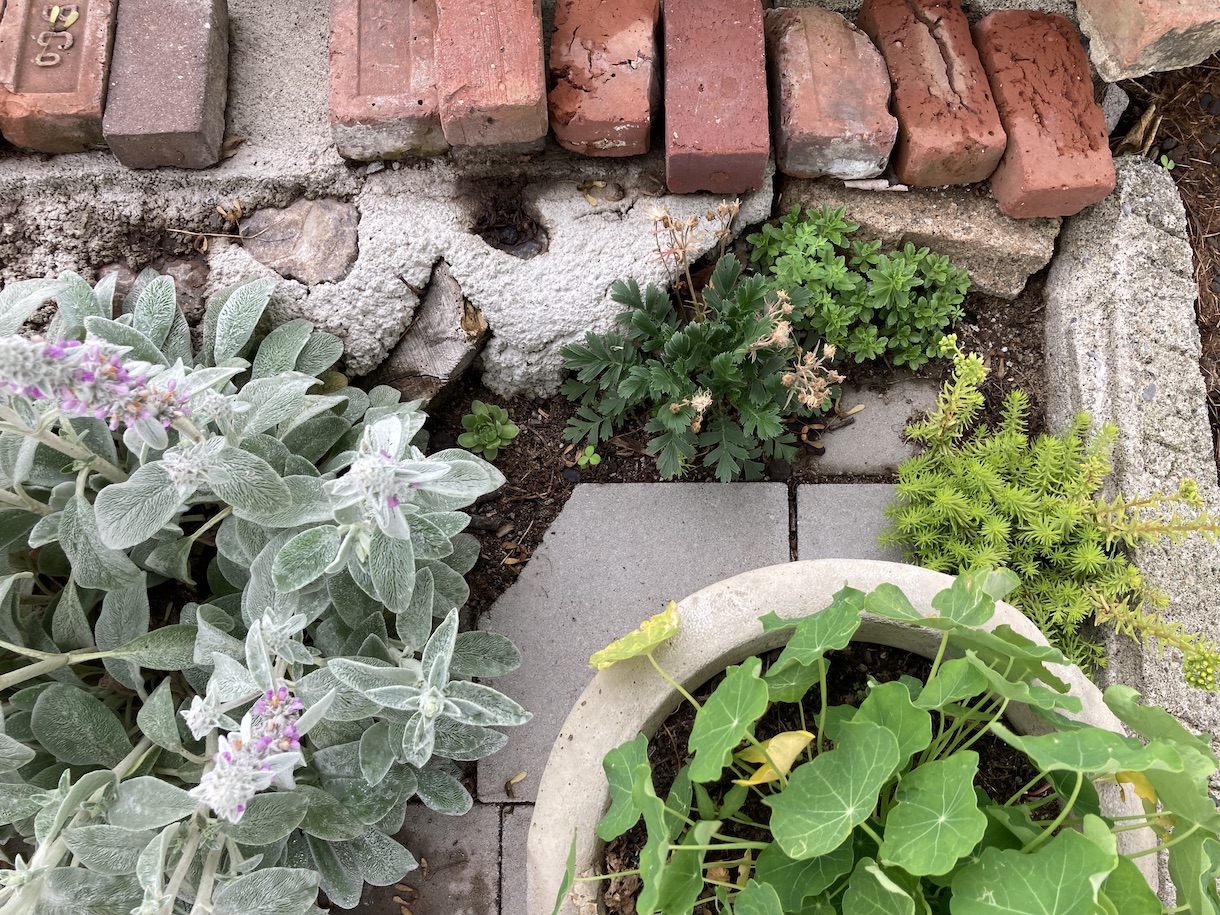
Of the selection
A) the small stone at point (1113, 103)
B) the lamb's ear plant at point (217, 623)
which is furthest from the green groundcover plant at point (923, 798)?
the small stone at point (1113, 103)

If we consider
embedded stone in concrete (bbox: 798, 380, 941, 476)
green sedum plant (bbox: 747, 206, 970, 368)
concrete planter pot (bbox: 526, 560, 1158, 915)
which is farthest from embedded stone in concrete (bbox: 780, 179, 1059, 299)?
concrete planter pot (bbox: 526, 560, 1158, 915)

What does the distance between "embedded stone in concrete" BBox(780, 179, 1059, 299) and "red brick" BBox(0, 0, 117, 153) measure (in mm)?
1466

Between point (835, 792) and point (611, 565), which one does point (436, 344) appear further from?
point (835, 792)

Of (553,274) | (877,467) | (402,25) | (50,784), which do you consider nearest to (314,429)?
(553,274)

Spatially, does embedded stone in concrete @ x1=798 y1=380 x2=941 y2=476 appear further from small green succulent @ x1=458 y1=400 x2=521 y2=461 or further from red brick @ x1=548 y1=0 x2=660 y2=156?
red brick @ x1=548 y1=0 x2=660 y2=156

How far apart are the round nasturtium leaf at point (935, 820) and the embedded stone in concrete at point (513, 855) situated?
1006 millimetres

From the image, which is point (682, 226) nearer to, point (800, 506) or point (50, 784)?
point (800, 506)

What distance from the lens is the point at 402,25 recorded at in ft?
5.89

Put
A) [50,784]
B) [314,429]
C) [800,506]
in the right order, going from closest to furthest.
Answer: [50,784] → [314,429] → [800,506]

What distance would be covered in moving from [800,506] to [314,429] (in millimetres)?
1112

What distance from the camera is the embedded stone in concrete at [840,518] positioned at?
204 cm

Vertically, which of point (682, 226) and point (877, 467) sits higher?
point (682, 226)

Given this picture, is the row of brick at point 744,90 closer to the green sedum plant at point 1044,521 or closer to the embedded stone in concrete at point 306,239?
the embedded stone in concrete at point 306,239

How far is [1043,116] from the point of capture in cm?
188
